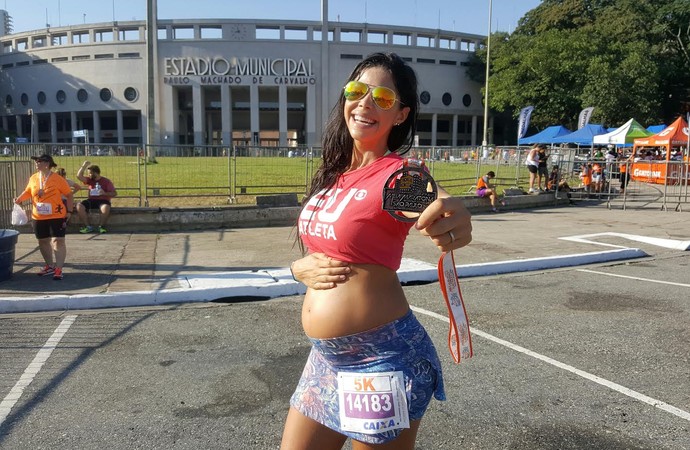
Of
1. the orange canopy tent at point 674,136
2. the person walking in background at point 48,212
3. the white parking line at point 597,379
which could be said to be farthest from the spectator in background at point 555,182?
the person walking in background at point 48,212

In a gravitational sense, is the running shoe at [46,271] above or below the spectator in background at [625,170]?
below

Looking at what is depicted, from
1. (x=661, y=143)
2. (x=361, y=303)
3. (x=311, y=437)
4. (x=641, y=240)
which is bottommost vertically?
(x=641, y=240)

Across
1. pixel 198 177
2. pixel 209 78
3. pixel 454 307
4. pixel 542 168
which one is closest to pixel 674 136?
pixel 542 168

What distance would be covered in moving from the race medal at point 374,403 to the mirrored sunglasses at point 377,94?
964 mm

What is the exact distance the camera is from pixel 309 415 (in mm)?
2021

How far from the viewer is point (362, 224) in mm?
1814

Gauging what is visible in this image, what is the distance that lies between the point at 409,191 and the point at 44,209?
7.55 meters

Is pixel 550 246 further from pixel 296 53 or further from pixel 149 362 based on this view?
pixel 296 53

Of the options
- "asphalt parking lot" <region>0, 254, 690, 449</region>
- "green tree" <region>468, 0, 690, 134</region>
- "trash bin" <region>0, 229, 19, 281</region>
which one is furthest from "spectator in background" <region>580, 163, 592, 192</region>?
"green tree" <region>468, 0, 690, 134</region>

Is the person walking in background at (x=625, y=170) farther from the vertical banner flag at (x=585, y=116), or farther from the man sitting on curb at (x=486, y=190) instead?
the vertical banner flag at (x=585, y=116)

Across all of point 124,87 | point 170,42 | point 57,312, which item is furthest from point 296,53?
point 57,312

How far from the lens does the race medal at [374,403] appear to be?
71.1 inches

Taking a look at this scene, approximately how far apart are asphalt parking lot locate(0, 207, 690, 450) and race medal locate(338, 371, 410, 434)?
5.17ft

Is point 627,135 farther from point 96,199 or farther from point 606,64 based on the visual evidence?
point 96,199
